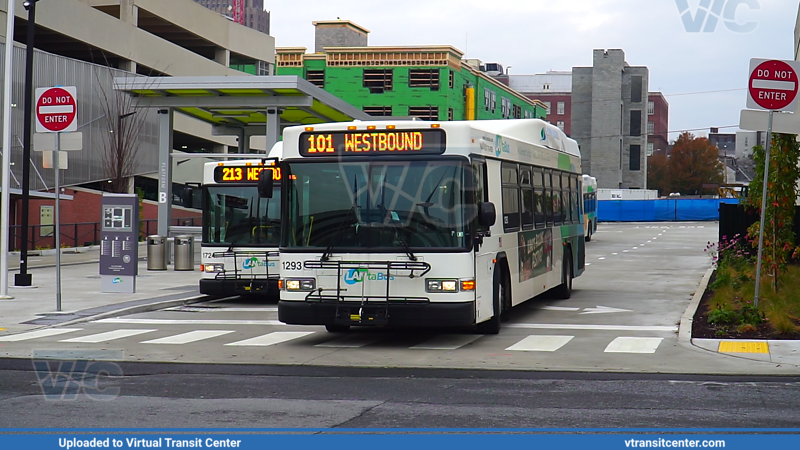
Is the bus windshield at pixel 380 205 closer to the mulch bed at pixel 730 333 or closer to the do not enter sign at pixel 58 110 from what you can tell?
the mulch bed at pixel 730 333

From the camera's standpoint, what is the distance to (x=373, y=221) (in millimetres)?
12141

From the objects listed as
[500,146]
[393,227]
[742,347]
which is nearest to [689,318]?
[742,347]

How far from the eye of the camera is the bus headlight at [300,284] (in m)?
12.3

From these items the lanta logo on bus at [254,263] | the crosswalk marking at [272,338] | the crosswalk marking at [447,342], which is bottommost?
the crosswalk marking at [272,338]

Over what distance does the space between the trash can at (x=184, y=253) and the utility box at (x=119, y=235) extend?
6732 mm

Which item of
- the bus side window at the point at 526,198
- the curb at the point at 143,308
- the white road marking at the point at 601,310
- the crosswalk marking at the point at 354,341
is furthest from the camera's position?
the white road marking at the point at 601,310

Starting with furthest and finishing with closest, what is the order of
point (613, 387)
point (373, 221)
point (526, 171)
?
1. point (526, 171)
2. point (373, 221)
3. point (613, 387)

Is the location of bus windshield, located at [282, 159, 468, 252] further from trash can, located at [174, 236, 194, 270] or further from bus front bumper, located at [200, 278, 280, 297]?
trash can, located at [174, 236, 194, 270]

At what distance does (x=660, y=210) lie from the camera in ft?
261

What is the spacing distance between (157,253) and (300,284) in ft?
50.5

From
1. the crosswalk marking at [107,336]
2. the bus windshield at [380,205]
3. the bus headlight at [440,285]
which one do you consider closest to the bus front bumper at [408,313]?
the bus headlight at [440,285]

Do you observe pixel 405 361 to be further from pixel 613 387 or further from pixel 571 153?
pixel 571 153

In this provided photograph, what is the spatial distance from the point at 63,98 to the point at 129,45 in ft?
117

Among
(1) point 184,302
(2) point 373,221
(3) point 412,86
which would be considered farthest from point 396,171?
(3) point 412,86
